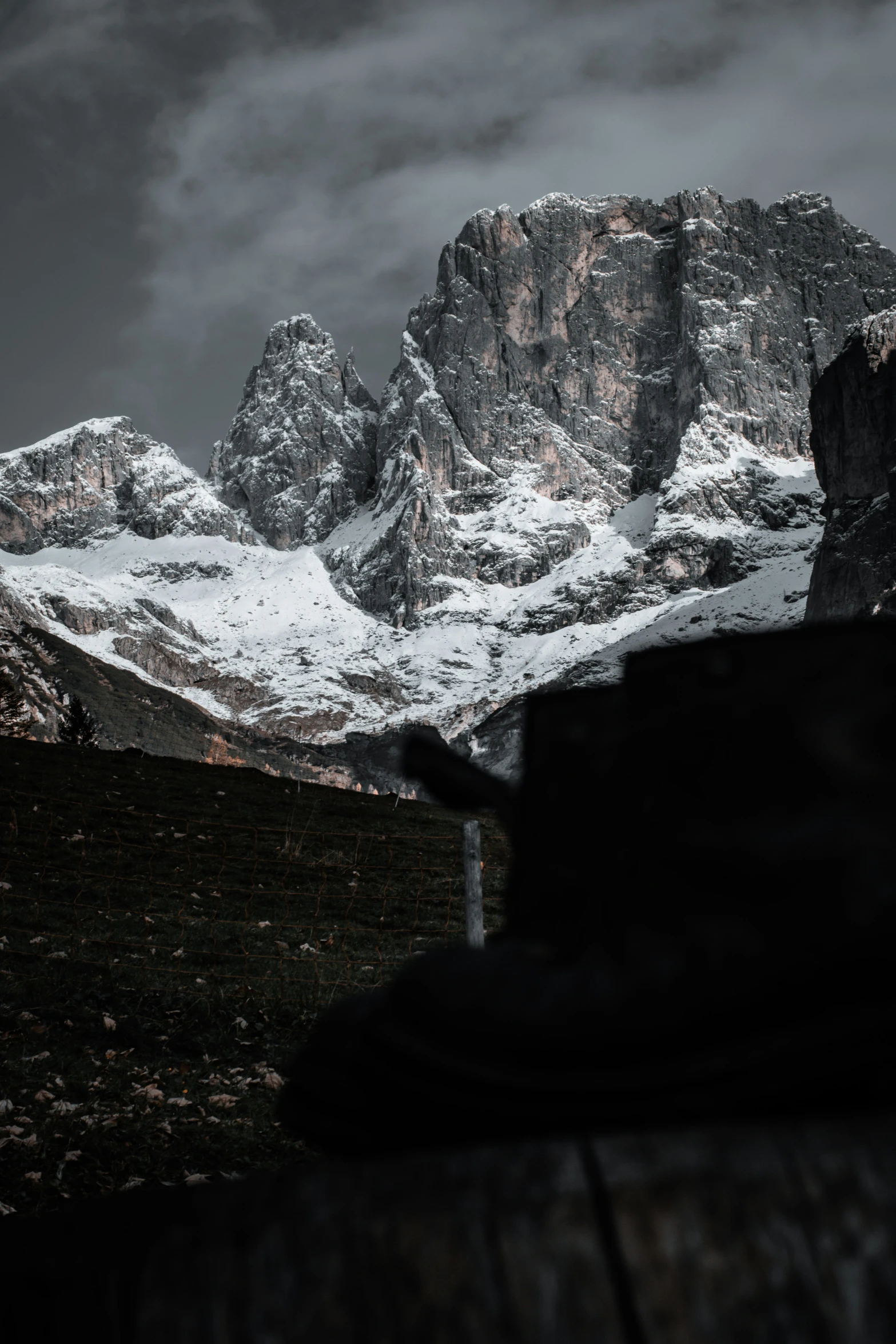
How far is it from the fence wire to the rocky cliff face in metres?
123

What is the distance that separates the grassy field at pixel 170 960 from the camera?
6.00 meters

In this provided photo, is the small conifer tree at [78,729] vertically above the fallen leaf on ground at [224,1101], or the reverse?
the small conifer tree at [78,729]

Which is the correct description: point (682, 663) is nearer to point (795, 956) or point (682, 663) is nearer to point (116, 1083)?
point (795, 956)

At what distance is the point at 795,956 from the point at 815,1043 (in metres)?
0.08

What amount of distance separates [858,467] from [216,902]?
149755 mm

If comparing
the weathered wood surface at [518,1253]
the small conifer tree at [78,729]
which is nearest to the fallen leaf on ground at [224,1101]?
Answer: the weathered wood surface at [518,1253]

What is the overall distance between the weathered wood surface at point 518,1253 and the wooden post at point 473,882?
7231 millimetres

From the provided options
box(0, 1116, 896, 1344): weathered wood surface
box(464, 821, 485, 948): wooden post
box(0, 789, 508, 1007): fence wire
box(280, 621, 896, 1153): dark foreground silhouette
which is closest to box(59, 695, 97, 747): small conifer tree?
box(0, 789, 508, 1007): fence wire

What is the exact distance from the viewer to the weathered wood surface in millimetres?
750

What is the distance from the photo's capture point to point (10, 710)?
44.1 m

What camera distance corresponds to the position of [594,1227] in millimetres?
770

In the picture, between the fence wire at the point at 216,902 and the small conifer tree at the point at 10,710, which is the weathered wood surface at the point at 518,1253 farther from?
the small conifer tree at the point at 10,710

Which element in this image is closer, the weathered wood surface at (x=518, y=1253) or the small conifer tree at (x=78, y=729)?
the weathered wood surface at (x=518, y=1253)

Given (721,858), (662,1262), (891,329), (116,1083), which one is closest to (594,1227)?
(662,1262)
